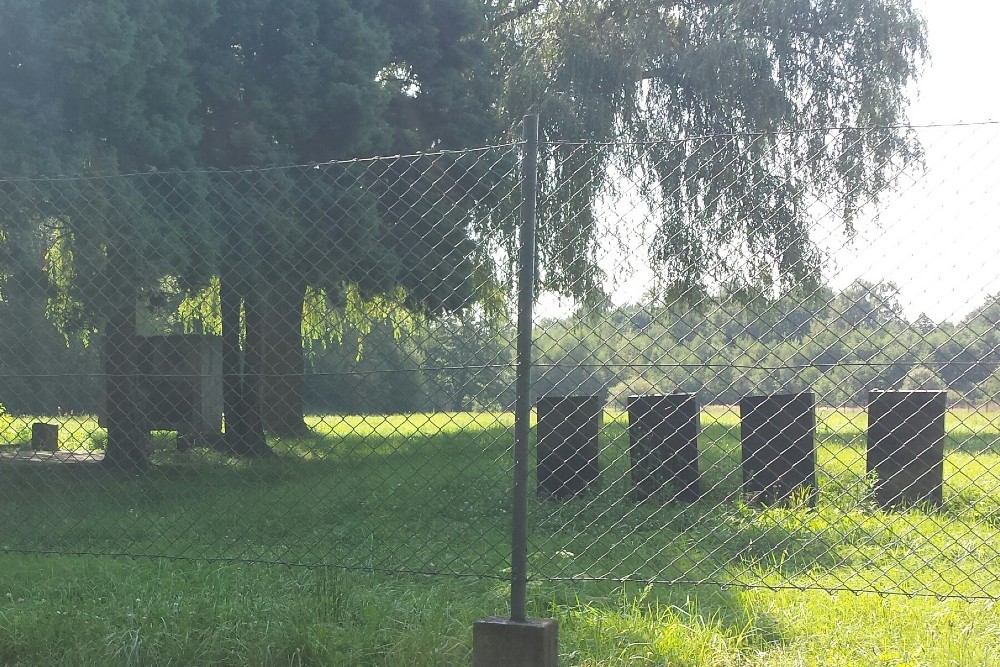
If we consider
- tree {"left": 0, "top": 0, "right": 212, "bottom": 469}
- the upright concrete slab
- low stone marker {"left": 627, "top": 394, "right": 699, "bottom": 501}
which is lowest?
the upright concrete slab

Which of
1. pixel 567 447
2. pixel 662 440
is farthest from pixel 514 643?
pixel 567 447

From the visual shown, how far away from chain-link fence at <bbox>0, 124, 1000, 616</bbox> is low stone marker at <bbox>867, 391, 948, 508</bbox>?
0.04m

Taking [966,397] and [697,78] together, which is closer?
[966,397]

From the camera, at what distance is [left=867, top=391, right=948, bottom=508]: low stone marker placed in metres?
6.41

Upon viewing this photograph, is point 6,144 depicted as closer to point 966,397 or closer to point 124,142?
point 124,142

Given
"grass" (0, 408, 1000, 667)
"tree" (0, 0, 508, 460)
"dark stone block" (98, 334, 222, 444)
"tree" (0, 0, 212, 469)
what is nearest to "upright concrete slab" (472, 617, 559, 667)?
"grass" (0, 408, 1000, 667)

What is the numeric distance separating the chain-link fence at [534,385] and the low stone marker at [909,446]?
4cm

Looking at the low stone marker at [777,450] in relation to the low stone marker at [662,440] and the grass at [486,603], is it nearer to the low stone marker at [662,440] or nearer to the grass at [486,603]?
the low stone marker at [662,440]

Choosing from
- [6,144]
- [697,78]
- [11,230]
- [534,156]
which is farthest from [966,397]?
[697,78]

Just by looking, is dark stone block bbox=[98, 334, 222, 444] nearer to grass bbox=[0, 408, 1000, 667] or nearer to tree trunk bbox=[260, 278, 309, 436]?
tree trunk bbox=[260, 278, 309, 436]

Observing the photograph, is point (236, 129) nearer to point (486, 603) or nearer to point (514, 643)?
point (486, 603)

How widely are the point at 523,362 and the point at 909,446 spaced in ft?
15.2

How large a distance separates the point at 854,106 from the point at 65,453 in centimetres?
1066

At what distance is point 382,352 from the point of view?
156 inches
